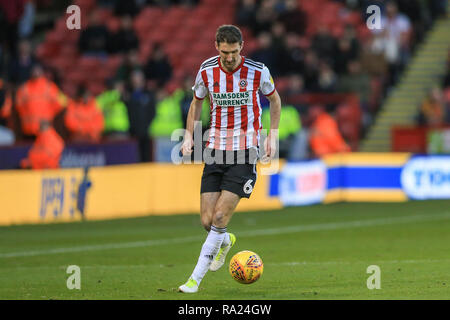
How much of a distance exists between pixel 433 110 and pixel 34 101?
9322 millimetres

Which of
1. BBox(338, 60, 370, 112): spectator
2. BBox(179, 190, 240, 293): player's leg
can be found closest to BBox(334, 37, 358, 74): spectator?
BBox(338, 60, 370, 112): spectator

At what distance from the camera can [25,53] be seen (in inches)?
859

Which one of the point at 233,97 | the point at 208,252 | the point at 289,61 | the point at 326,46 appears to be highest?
the point at 326,46

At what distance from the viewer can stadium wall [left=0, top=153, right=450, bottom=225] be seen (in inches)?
677

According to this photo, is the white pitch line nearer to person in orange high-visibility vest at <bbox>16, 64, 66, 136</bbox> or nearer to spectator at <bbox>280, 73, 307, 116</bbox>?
person in orange high-visibility vest at <bbox>16, 64, 66, 136</bbox>

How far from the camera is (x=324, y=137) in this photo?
76.0 feet

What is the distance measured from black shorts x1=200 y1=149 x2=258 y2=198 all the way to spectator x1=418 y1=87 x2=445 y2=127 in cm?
1448

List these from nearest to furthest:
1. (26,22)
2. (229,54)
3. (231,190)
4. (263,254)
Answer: (229,54)
(231,190)
(263,254)
(26,22)

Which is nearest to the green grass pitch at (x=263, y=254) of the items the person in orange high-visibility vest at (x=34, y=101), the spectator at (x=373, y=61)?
the person in orange high-visibility vest at (x=34, y=101)

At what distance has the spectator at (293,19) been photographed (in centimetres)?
2680

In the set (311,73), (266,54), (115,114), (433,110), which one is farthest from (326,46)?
(115,114)

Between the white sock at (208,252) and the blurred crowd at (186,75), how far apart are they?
9091mm

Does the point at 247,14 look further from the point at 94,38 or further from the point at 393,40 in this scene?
the point at 94,38

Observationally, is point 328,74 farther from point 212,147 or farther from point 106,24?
point 212,147
